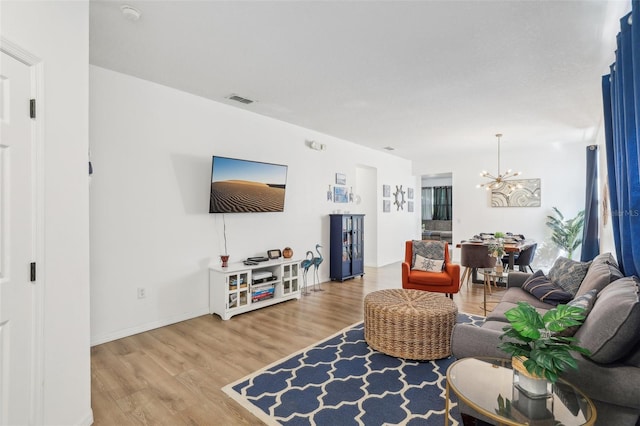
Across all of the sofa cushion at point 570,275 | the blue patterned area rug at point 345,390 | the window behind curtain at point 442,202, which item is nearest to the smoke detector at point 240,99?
the blue patterned area rug at point 345,390

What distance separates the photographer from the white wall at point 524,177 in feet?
22.1

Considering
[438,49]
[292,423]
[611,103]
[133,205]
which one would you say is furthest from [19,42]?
[611,103]

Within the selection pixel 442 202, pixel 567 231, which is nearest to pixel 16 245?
pixel 567 231

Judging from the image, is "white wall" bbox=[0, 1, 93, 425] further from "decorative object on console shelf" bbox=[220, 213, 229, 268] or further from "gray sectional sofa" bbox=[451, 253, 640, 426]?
"gray sectional sofa" bbox=[451, 253, 640, 426]

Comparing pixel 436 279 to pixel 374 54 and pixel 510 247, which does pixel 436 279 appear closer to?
pixel 510 247

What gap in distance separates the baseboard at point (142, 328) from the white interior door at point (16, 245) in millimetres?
1681

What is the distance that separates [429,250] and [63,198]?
4193 millimetres

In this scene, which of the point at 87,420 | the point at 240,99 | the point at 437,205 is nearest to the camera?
the point at 87,420

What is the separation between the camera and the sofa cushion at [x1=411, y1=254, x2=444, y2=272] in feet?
14.6

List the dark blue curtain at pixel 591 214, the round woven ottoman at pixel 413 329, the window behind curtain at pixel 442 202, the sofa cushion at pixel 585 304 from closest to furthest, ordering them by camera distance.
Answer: the sofa cushion at pixel 585 304 < the round woven ottoman at pixel 413 329 < the dark blue curtain at pixel 591 214 < the window behind curtain at pixel 442 202

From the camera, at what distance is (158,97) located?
3574 millimetres

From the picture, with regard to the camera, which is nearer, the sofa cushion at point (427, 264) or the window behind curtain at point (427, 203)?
the sofa cushion at point (427, 264)

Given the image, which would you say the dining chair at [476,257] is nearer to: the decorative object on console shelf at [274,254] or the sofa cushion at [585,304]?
the sofa cushion at [585,304]

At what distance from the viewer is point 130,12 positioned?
227 cm
